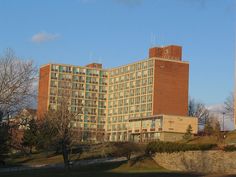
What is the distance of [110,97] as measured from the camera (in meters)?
173

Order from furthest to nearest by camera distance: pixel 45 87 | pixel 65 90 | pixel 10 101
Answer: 1. pixel 45 87
2. pixel 65 90
3. pixel 10 101

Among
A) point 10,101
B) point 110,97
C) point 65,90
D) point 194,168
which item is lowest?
point 194,168

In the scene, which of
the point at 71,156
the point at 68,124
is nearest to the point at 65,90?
the point at 68,124

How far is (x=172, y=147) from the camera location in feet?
193

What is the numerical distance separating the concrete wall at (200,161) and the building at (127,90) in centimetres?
7234

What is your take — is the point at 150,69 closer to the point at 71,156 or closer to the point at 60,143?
the point at 71,156

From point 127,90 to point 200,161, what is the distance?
366ft

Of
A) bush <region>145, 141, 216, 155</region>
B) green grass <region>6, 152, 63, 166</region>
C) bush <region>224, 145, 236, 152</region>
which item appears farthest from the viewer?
green grass <region>6, 152, 63, 166</region>

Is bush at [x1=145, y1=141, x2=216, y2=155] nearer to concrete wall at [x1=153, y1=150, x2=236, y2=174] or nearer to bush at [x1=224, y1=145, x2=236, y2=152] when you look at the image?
concrete wall at [x1=153, y1=150, x2=236, y2=174]

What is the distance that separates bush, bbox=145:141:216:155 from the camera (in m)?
54.0

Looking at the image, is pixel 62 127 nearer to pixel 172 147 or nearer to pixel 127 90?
pixel 172 147

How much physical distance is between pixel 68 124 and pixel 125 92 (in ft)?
351

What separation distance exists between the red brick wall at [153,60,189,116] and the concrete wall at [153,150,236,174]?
294 ft

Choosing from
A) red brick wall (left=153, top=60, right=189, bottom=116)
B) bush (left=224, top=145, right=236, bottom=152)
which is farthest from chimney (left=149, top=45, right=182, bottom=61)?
bush (left=224, top=145, right=236, bottom=152)
